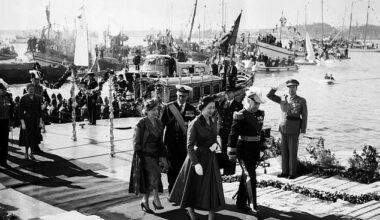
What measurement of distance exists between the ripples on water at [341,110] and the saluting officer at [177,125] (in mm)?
8096

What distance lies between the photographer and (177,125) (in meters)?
7.29

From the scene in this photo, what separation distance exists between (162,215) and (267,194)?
2098mm

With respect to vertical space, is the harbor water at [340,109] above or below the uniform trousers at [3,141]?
below

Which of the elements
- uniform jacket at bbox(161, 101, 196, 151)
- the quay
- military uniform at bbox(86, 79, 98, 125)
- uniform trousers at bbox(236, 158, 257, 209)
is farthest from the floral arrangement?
military uniform at bbox(86, 79, 98, 125)

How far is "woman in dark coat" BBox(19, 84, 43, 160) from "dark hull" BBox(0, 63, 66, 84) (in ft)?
146

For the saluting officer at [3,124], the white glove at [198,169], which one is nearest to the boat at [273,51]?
the saluting officer at [3,124]

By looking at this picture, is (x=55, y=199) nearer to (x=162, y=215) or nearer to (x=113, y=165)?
(x=162, y=215)

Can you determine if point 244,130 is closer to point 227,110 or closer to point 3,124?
point 227,110

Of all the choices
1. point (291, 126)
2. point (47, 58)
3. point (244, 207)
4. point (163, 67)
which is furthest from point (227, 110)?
point (47, 58)

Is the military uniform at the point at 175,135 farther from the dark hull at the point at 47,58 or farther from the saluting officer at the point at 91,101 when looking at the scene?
the dark hull at the point at 47,58

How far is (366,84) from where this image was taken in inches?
2317

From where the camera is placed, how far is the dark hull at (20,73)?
5341 centimetres

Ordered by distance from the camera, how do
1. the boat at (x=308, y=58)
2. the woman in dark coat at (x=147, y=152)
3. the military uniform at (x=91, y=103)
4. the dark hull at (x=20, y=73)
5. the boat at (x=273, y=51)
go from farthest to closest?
the boat at (x=308, y=58) → the boat at (x=273, y=51) → the dark hull at (x=20, y=73) → the military uniform at (x=91, y=103) → the woman in dark coat at (x=147, y=152)

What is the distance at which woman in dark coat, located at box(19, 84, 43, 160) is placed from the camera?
1002cm
